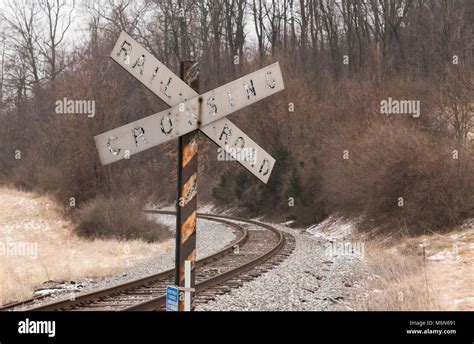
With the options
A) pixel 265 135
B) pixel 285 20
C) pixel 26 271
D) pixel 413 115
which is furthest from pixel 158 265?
pixel 285 20

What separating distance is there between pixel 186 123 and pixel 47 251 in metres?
16.0

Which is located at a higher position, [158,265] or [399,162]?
[399,162]

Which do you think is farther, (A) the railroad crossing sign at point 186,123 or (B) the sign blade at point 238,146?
(B) the sign blade at point 238,146

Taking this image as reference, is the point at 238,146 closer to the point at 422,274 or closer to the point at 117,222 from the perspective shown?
the point at 422,274

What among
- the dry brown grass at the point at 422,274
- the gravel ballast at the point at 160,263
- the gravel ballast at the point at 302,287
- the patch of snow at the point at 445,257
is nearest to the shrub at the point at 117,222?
the gravel ballast at the point at 160,263

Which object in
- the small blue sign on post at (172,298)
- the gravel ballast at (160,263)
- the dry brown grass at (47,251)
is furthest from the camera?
the dry brown grass at (47,251)

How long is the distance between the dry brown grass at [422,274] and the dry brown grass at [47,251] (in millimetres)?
6553

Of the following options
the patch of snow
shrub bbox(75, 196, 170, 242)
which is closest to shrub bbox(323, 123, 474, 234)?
the patch of snow

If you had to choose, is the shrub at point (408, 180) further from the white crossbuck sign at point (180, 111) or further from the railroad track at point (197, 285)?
the white crossbuck sign at point (180, 111)

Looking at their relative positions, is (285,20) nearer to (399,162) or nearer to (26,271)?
(399,162)

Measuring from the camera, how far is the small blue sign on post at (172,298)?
4434mm

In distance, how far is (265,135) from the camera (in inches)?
1421

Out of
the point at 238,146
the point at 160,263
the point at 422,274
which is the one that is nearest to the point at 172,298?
the point at 238,146

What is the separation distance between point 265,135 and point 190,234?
31745 mm
